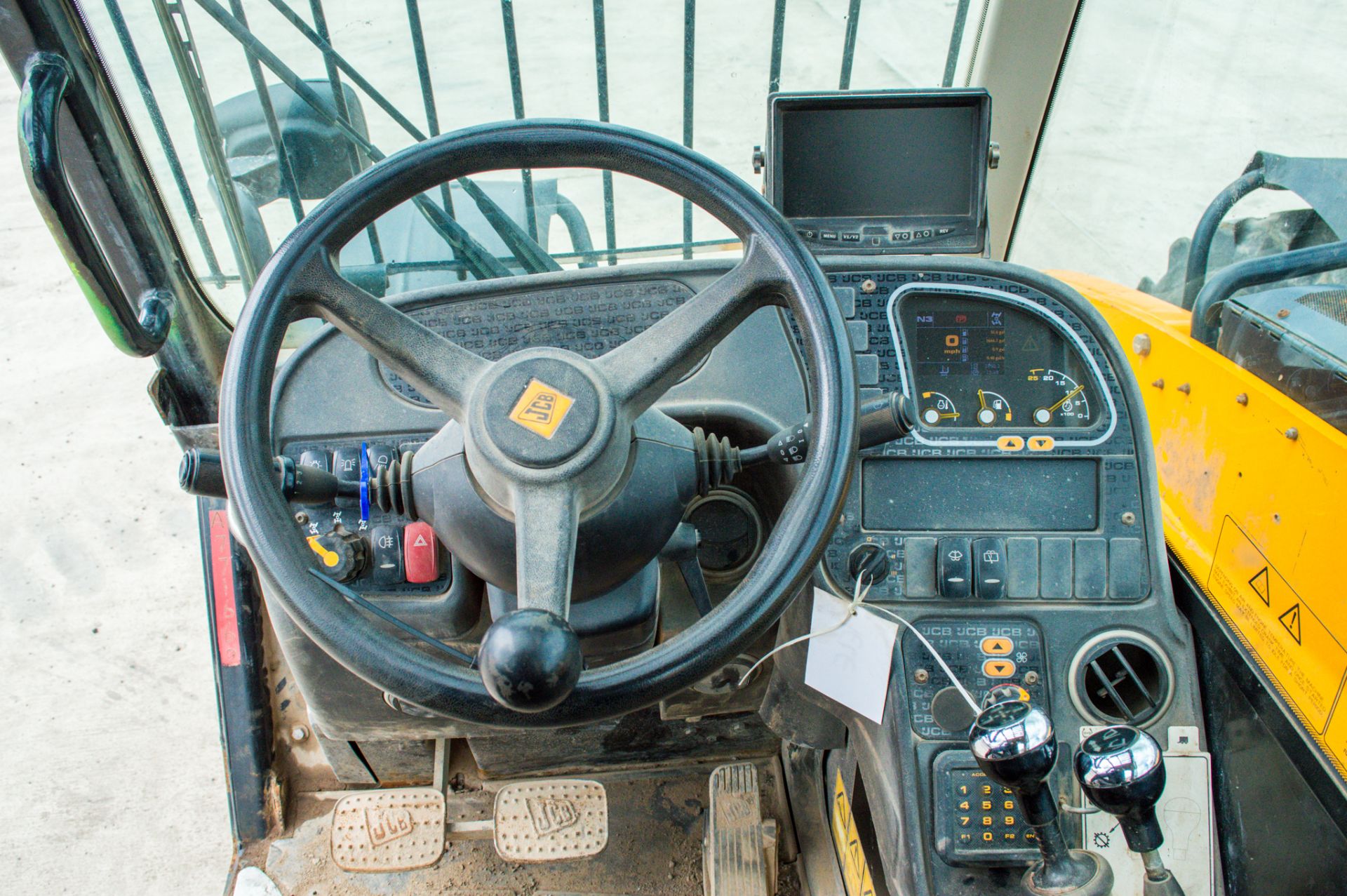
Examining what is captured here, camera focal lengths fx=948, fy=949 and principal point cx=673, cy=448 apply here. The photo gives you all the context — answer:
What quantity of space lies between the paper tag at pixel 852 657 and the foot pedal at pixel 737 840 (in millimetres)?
489

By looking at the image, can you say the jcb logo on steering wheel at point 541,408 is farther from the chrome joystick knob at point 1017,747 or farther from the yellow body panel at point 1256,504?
the yellow body panel at point 1256,504

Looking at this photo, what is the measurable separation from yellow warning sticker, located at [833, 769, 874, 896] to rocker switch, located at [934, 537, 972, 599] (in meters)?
0.44

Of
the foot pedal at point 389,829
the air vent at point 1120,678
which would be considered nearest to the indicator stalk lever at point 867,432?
the air vent at point 1120,678

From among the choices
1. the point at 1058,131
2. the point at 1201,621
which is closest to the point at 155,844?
the point at 1201,621

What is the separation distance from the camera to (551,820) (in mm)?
1792

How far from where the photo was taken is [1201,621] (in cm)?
159

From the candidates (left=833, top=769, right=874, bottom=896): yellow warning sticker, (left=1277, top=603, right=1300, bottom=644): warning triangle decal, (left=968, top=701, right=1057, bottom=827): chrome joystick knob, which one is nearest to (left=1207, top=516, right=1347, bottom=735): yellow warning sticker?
(left=1277, top=603, right=1300, bottom=644): warning triangle decal

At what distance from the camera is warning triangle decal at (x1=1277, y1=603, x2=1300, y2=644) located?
135cm

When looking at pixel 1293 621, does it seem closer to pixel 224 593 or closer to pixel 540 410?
pixel 540 410

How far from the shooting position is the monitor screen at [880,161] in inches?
59.0

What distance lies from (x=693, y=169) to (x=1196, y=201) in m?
1.28

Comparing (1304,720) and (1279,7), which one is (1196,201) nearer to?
(1279,7)

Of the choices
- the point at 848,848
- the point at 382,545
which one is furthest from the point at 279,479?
the point at 848,848

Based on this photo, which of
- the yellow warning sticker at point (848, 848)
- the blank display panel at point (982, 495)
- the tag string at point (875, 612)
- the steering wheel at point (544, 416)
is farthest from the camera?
the yellow warning sticker at point (848, 848)
